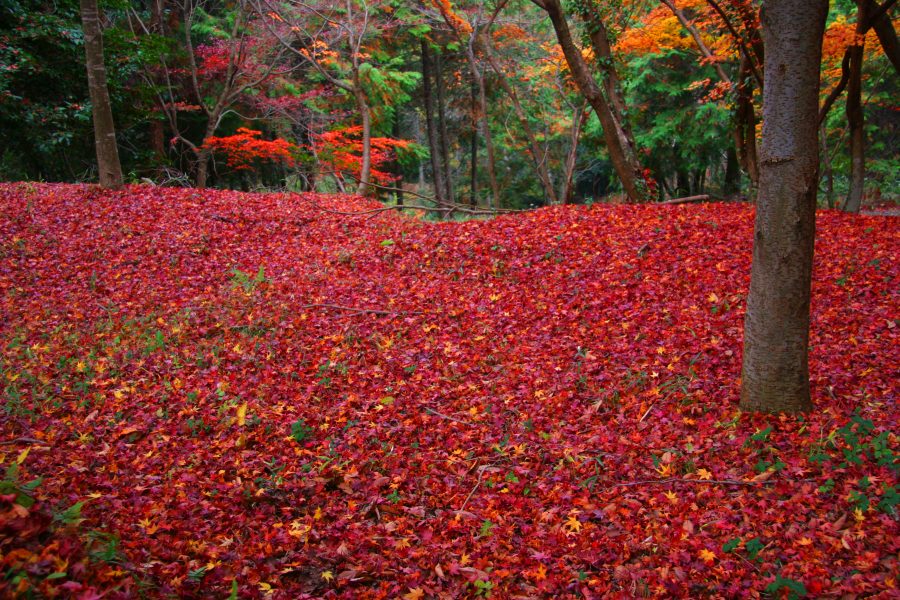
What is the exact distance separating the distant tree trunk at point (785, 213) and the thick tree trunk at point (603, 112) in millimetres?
5623

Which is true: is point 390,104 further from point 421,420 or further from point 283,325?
point 421,420

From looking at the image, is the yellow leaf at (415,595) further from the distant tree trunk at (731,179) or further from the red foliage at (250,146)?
the distant tree trunk at (731,179)

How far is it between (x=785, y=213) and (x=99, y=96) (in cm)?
1065

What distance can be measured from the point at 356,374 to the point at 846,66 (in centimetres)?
923

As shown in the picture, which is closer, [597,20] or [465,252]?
[465,252]

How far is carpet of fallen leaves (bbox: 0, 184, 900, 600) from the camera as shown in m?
3.06

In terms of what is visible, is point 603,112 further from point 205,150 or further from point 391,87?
point 205,150

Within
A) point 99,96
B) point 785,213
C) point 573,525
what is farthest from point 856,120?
point 99,96

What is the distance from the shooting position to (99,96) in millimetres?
9469

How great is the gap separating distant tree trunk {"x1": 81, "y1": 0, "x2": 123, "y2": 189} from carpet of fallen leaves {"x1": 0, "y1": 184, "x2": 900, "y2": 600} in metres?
1.71

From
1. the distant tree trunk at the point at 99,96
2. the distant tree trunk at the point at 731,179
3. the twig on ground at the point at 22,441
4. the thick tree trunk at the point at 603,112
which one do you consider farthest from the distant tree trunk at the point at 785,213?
the distant tree trunk at the point at 731,179

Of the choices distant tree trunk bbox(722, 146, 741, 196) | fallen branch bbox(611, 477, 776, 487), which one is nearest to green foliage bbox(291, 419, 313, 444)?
fallen branch bbox(611, 477, 776, 487)

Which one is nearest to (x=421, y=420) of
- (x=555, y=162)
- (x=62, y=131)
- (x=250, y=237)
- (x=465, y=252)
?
(x=465, y=252)

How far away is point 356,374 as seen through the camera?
5.55 meters
